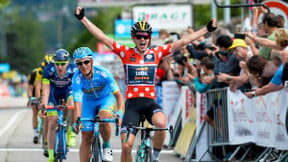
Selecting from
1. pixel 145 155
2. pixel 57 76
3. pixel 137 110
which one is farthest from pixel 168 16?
pixel 145 155

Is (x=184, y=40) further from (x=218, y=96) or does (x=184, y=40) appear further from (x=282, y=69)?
(x=218, y=96)

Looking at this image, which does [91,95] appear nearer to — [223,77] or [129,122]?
[129,122]

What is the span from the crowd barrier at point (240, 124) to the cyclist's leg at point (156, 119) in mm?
1727

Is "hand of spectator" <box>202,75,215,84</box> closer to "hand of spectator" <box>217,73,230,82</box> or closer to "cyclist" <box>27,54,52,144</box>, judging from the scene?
"hand of spectator" <box>217,73,230,82</box>

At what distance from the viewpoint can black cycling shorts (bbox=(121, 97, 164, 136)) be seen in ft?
33.0

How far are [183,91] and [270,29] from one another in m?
3.80

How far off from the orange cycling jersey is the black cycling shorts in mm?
94

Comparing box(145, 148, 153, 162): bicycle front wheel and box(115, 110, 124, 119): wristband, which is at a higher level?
box(115, 110, 124, 119): wristband

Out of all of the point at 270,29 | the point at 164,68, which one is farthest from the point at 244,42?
the point at 164,68

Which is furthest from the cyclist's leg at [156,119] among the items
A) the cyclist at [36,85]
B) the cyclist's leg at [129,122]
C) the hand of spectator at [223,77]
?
the cyclist at [36,85]

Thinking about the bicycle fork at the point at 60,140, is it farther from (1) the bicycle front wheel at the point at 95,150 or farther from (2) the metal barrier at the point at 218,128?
(2) the metal barrier at the point at 218,128

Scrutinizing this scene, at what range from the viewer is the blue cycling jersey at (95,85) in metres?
10.5

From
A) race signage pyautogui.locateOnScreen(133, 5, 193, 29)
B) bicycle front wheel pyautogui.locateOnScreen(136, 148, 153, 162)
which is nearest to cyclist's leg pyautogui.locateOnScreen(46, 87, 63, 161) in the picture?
bicycle front wheel pyautogui.locateOnScreen(136, 148, 153, 162)

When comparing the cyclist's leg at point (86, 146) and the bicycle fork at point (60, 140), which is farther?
the bicycle fork at point (60, 140)
